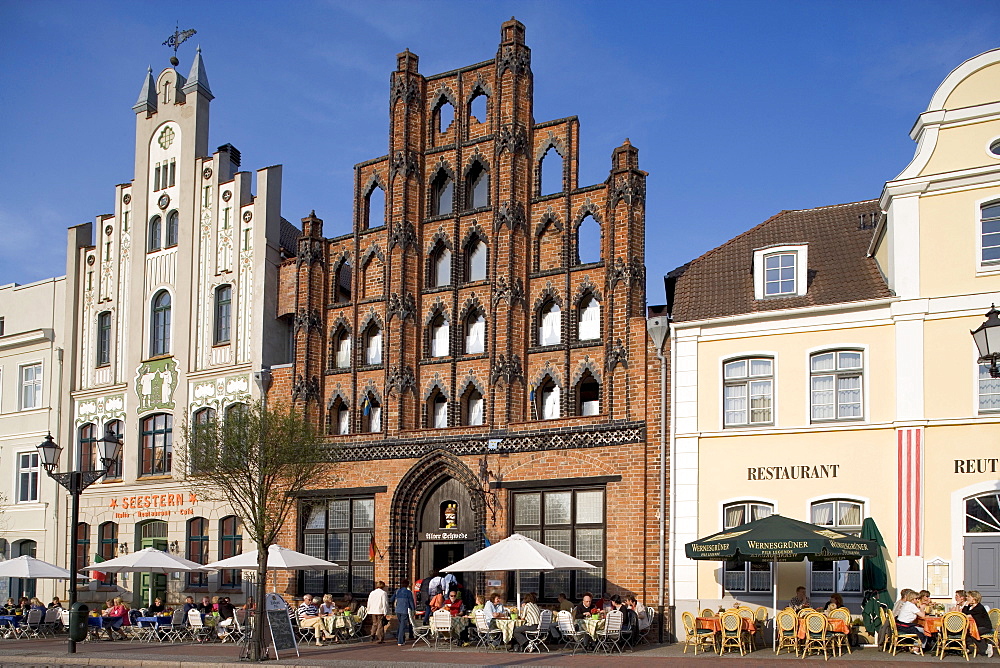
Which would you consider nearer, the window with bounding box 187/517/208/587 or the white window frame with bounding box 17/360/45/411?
the window with bounding box 187/517/208/587

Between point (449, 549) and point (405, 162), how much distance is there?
10.5m

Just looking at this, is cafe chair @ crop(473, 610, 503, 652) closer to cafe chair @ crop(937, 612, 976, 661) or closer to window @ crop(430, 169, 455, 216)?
cafe chair @ crop(937, 612, 976, 661)

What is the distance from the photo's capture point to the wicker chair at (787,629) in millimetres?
22000

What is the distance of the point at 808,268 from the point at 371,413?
40.7ft

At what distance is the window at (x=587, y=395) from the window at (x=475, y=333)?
309 centimetres

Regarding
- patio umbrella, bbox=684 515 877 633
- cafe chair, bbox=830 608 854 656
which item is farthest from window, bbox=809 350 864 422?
cafe chair, bbox=830 608 854 656

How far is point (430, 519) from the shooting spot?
30438mm

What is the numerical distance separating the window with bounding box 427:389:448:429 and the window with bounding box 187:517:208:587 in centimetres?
828

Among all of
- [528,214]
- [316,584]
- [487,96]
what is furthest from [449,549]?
[487,96]

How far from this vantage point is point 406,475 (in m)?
30.3

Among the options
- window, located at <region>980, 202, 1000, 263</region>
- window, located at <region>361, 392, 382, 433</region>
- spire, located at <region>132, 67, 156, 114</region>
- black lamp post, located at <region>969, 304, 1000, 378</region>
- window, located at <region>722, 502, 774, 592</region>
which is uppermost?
spire, located at <region>132, 67, 156, 114</region>

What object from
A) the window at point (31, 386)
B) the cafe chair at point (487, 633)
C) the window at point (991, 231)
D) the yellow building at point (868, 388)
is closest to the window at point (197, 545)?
the window at point (31, 386)

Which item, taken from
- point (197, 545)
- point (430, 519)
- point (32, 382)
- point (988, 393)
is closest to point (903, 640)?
point (988, 393)

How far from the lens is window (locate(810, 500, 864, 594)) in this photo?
24453mm
